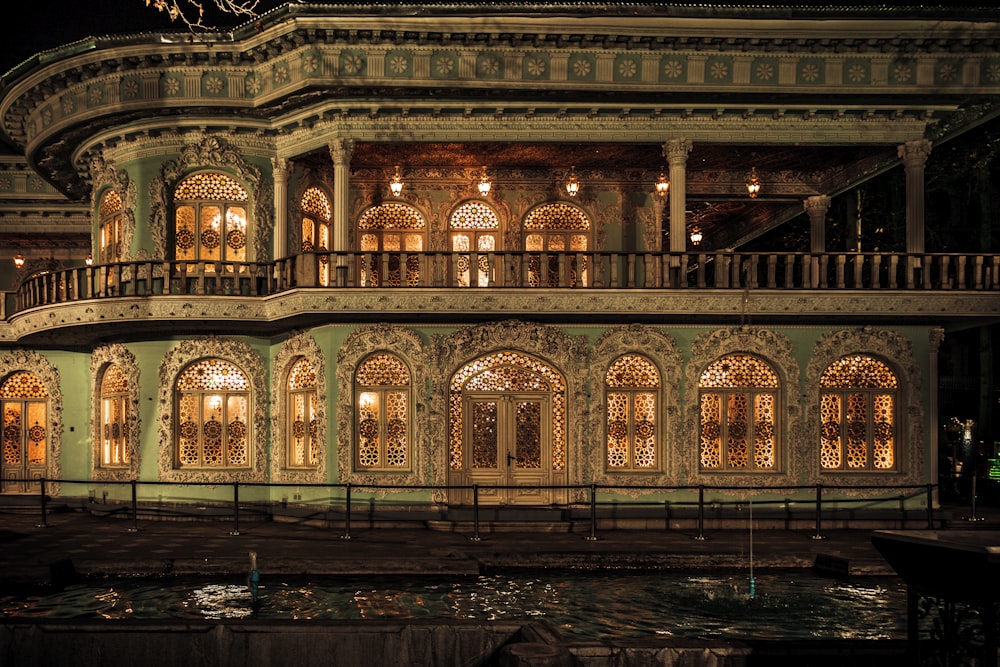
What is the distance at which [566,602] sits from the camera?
1439 centimetres

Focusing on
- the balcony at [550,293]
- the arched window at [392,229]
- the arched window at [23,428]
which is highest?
the arched window at [392,229]

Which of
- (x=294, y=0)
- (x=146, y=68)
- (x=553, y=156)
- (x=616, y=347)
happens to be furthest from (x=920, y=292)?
(x=146, y=68)

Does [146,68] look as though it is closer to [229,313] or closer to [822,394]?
[229,313]

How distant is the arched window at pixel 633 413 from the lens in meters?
22.0

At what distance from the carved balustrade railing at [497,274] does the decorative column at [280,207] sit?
484mm

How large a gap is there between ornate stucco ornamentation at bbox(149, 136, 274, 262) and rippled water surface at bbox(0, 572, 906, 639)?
360 inches

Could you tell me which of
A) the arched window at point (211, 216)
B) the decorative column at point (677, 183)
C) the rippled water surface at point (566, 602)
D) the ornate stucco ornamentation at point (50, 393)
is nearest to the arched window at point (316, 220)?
the arched window at point (211, 216)

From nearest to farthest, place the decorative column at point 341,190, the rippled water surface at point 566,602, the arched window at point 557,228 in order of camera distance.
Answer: the rippled water surface at point 566,602, the decorative column at point 341,190, the arched window at point 557,228

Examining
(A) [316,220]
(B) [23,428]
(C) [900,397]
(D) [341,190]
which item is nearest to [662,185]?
(C) [900,397]

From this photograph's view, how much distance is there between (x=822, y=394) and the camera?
22156 mm

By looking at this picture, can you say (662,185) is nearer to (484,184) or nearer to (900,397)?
(484,184)

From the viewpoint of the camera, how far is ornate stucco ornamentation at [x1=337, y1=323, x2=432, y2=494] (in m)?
21.5

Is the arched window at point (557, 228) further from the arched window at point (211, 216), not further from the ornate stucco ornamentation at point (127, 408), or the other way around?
the ornate stucco ornamentation at point (127, 408)

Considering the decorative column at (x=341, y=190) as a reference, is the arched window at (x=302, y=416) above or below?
below
